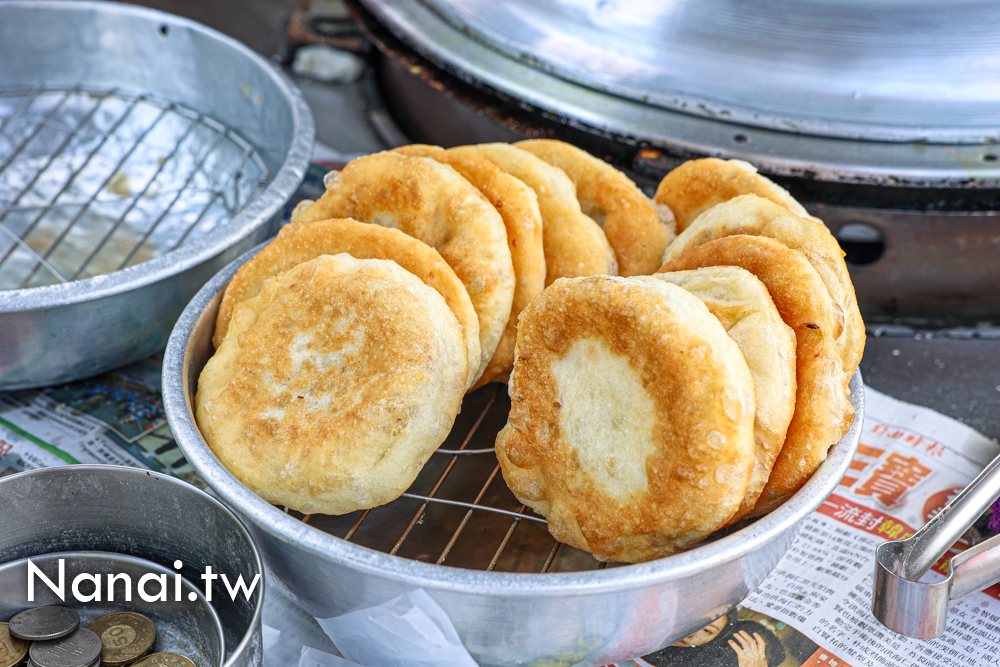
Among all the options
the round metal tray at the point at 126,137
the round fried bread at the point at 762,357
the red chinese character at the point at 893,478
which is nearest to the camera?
the round fried bread at the point at 762,357

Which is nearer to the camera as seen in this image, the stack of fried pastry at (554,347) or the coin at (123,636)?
the stack of fried pastry at (554,347)

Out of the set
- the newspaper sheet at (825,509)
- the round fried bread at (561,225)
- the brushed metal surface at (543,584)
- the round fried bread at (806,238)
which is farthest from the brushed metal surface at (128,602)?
the round fried bread at (806,238)

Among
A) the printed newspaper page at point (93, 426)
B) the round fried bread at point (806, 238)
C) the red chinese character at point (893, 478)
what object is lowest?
the printed newspaper page at point (93, 426)

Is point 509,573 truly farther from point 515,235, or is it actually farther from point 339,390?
point 515,235

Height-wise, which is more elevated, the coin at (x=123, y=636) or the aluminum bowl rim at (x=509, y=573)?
the aluminum bowl rim at (x=509, y=573)

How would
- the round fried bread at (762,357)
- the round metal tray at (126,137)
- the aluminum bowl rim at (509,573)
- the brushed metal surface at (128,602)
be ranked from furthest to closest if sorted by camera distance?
the round metal tray at (126,137) → the brushed metal surface at (128,602) → the round fried bread at (762,357) → the aluminum bowl rim at (509,573)

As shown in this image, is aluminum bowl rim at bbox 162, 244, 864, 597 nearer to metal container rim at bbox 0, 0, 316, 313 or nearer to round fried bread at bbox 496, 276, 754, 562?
round fried bread at bbox 496, 276, 754, 562

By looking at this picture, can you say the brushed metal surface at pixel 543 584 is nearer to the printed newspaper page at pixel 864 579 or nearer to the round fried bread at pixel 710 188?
the printed newspaper page at pixel 864 579
